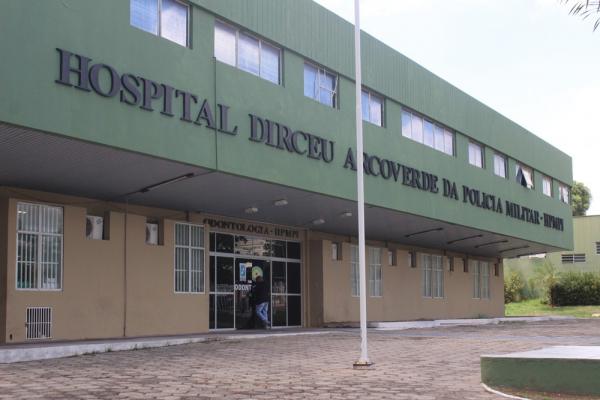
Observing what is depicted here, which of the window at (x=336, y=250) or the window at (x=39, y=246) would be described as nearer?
the window at (x=39, y=246)

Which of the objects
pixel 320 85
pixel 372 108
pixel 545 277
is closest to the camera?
pixel 320 85

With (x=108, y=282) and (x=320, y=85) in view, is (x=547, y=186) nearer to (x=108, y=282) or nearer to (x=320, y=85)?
(x=320, y=85)

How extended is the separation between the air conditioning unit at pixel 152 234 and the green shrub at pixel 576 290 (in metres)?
38.4

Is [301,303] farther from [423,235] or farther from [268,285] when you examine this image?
[423,235]

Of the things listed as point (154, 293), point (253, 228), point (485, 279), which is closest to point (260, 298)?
point (253, 228)

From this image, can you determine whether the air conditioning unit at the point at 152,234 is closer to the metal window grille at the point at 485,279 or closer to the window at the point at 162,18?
the window at the point at 162,18

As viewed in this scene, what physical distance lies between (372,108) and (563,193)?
21664 mm

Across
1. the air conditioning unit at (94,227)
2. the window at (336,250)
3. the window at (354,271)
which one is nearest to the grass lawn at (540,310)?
the window at (354,271)

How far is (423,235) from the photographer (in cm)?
2944

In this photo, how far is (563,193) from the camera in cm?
4141

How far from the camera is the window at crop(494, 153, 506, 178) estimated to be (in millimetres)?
32906

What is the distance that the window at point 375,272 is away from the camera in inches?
1118

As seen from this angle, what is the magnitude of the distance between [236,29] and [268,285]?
29.4ft

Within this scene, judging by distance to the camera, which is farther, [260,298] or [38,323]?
[260,298]
